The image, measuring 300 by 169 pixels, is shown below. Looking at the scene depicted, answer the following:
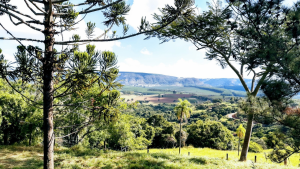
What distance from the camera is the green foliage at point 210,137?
134ft

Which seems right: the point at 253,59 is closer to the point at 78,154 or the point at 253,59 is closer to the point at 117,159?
the point at 117,159

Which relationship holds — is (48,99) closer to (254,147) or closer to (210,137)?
(210,137)

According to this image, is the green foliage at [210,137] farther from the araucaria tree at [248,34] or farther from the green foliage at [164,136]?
the araucaria tree at [248,34]

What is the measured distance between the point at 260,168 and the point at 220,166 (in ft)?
7.30

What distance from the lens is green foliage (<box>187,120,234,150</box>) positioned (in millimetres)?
40884

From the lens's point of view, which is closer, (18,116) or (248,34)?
(248,34)

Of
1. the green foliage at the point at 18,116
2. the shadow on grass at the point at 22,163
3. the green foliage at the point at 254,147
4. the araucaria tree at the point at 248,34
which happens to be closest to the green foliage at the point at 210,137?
the green foliage at the point at 254,147

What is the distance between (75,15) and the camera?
4605mm

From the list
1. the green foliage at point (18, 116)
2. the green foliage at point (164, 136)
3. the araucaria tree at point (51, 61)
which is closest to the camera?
the araucaria tree at point (51, 61)

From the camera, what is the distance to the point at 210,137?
4209cm

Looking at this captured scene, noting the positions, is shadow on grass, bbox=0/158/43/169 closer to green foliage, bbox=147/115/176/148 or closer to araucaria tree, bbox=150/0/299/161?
araucaria tree, bbox=150/0/299/161

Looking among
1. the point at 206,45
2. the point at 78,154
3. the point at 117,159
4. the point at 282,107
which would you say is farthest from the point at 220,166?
the point at 78,154

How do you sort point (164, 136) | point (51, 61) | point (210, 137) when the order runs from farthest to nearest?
point (210, 137), point (164, 136), point (51, 61)

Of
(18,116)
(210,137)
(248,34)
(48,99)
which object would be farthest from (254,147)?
(48,99)
